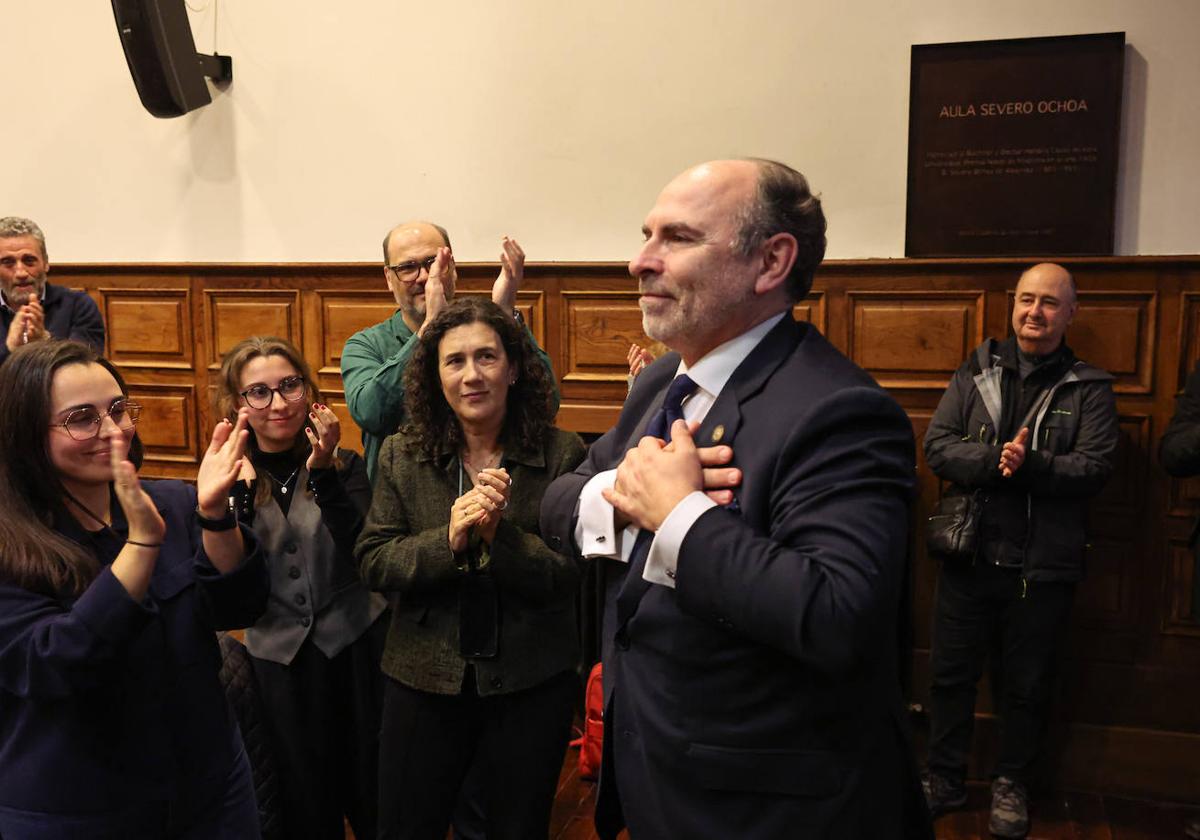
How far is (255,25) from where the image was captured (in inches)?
185

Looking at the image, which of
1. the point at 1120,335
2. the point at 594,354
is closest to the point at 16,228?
the point at 594,354

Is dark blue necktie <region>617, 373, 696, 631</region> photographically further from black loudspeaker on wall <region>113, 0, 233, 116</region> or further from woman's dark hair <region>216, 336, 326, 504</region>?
black loudspeaker on wall <region>113, 0, 233, 116</region>

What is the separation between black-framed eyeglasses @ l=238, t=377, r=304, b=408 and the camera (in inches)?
101

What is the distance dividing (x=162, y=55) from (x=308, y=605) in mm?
3133

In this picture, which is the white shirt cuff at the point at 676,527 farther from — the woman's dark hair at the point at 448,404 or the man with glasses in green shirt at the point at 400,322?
the man with glasses in green shirt at the point at 400,322

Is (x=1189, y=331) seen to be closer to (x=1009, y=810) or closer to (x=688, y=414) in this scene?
(x=1009, y=810)

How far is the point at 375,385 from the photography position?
2883mm

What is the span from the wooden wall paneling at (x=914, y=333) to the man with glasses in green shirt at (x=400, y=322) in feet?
4.87

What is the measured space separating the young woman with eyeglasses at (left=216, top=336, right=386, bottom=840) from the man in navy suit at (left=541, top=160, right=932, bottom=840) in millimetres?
1224

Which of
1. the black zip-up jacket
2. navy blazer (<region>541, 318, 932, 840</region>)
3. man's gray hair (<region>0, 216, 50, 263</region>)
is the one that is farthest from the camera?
man's gray hair (<region>0, 216, 50, 263</region>)

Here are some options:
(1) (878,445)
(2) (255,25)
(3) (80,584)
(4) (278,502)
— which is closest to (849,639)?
(1) (878,445)

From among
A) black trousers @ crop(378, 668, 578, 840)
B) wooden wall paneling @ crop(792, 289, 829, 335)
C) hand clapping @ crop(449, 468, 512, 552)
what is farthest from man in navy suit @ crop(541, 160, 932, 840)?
wooden wall paneling @ crop(792, 289, 829, 335)

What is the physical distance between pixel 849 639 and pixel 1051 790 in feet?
10.3

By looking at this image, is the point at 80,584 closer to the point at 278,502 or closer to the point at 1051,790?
the point at 278,502
